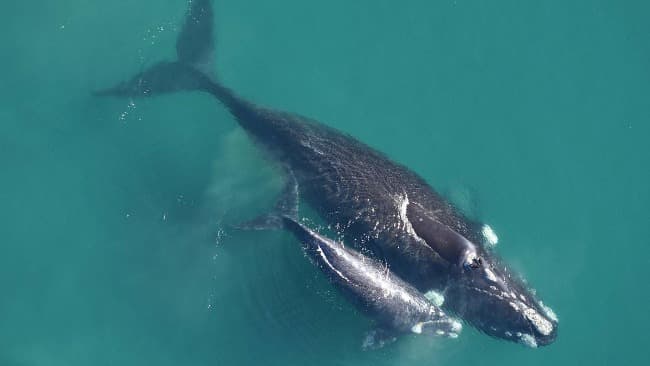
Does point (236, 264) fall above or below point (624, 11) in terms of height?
below

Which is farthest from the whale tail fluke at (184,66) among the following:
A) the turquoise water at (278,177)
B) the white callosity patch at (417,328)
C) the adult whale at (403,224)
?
the white callosity patch at (417,328)

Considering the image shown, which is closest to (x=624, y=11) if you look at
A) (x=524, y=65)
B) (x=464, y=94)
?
(x=524, y=65)

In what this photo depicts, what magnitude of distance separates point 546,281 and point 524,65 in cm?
714

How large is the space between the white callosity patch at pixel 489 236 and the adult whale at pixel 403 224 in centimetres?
15

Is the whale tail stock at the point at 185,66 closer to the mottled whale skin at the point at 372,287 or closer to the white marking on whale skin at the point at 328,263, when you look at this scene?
the mottled whale skin at the point at 372,287

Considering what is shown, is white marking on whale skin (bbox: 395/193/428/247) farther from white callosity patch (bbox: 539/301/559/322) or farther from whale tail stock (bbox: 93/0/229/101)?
whale tail stock (bbox: 93/0/229/101)

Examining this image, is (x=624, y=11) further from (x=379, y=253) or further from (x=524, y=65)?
(x=379, y=253)

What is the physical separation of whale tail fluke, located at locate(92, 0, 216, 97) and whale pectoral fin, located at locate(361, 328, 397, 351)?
8.85 meters

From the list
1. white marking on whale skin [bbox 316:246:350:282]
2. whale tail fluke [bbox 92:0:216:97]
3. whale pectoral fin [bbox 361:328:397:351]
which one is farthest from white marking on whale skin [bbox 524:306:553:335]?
whale tail fluke [bbox 92:0:216:97]

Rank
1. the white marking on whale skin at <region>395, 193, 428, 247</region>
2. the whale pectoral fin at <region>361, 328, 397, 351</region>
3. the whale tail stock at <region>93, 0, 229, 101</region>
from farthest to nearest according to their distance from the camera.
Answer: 1. the whale tail stock at <region>93, 0, 229, 101</region>
2. the whale pectoral fin at <region>361, 328, 397, 351</region>
3. the white marking on whale skin at <region>395, 193, 428, 247</region>

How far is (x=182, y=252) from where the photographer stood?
1719 cm

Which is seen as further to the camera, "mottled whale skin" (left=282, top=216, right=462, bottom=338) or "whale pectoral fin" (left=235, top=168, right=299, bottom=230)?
"whale pectoral fin" (left=235, top=168, right=299, bottom=230)

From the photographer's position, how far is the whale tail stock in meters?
18.3

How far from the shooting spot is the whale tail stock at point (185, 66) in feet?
60.1
